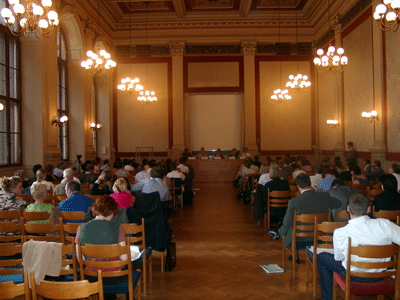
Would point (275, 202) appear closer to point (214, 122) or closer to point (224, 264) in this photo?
point (224, 264)

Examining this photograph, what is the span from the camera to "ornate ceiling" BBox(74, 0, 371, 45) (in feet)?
50.8

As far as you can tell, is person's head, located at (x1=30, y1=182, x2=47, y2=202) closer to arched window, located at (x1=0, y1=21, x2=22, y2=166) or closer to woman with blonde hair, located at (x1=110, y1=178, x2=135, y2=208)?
woman with blonde hair, located at (x1=110, y1=178, x2=135, y2=208)

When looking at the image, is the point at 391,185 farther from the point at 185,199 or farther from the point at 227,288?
the point at 185,199

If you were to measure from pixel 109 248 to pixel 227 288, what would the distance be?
1600 millimetres

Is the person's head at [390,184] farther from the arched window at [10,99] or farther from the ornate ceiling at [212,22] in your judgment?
the ornate ceiling at [212,22]

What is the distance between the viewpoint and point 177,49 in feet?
54.6

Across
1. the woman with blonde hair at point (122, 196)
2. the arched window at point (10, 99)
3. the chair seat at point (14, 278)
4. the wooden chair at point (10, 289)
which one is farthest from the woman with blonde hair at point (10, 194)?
the arched window at point (10, 99)

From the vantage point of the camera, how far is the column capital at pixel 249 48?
16.4 m

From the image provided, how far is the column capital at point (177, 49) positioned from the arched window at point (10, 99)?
781cm

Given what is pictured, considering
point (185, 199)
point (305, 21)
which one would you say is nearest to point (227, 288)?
point (185, 199)

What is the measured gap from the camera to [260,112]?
→ 16781 mm

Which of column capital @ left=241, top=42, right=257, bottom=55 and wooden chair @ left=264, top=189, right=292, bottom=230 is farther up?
column capital @ left=241, top=42, right=257, bottom=55

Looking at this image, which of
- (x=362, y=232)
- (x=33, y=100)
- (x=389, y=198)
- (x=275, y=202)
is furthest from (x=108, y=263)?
(x=33, y=100)

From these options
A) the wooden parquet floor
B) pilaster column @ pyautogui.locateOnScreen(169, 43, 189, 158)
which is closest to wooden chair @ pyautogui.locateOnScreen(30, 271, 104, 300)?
the wooden parquet floor
